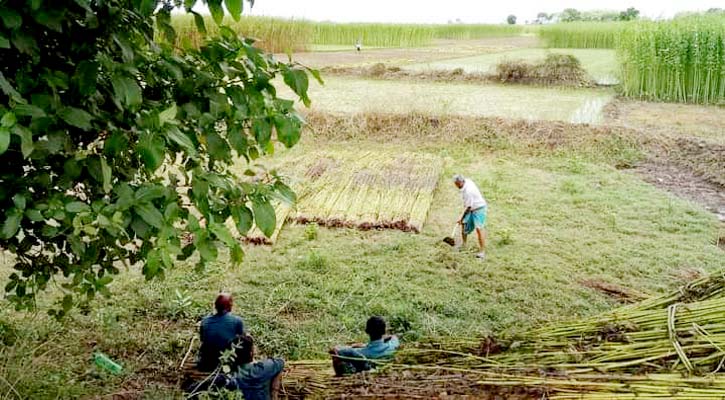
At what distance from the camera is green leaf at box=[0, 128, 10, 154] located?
184 cm

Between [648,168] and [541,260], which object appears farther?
[648,168]

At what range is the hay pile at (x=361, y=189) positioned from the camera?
8.86m

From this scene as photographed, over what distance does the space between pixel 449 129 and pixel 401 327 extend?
29.7 ft

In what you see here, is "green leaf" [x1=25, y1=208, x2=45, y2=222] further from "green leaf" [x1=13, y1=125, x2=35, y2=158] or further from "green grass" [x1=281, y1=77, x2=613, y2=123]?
"green grass" [x1=281, y1=77, x2=613, y2=123]

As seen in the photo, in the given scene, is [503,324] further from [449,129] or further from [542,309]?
[449,129]

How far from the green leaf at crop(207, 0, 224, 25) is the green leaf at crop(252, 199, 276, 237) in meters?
0.69

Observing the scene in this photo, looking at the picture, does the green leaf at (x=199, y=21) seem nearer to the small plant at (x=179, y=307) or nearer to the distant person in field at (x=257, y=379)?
the distant person in field at (x=257, y=379)


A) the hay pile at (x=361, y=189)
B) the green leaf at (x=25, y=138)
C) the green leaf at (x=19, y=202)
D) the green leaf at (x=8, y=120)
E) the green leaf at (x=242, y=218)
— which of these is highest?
the green leaf at (x=8, y=120)

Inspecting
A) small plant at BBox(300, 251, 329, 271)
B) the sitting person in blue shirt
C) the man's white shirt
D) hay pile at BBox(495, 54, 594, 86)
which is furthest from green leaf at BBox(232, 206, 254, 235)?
hay pile at BBox(495, 54, 594, 86)

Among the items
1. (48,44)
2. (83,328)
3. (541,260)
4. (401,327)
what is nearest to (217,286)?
(83,328)

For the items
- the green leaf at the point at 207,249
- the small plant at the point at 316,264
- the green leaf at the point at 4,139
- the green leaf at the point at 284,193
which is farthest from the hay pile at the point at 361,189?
the green leaf at the point at 4,139

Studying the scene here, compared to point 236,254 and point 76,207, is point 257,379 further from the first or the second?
point 76,207

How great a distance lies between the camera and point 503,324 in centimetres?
605

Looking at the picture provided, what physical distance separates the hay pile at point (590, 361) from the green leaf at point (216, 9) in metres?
1.84
